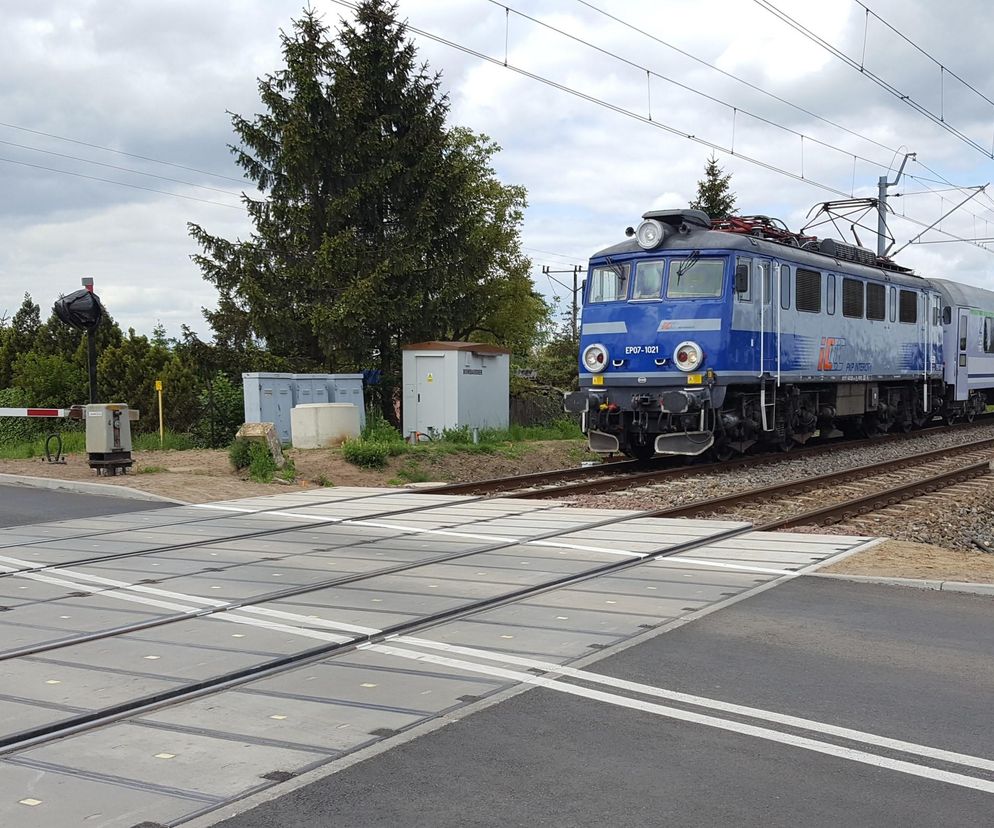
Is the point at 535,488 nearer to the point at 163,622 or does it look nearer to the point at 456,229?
the point at 163,622

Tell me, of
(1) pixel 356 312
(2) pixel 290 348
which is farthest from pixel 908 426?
(2) pixel 290 348

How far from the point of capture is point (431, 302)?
2802 cm

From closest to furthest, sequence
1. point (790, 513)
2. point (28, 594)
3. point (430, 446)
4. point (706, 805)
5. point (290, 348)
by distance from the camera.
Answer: point (706, 805) → point (28, 594) → point (790, 513) → point (430, 446) → point (290, 348)

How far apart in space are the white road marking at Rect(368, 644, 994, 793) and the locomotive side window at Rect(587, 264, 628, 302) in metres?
12.8

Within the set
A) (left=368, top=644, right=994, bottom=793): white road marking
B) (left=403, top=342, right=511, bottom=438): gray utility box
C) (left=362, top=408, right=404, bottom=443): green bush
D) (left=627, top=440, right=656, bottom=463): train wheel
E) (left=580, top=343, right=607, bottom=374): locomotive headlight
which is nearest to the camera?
(left=368, top=644, right=994, bottom=793): white road marking

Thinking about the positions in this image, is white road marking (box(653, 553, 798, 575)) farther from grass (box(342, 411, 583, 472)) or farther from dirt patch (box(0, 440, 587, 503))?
grass (box(342, 411, 583, 472))

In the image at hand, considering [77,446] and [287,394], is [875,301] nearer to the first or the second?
[287,394]

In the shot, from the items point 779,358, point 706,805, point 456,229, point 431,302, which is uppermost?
point 456,229

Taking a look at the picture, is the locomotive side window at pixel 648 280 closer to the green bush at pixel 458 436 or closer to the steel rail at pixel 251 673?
the green bush at pixel 458 436

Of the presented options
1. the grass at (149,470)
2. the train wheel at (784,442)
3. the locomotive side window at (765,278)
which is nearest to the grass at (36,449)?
the grass at (149,470)

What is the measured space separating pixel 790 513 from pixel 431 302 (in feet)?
53.0

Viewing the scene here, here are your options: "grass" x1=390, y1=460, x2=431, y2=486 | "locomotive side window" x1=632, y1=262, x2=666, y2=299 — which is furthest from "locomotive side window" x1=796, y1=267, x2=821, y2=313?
"grass" x1=390, y1=460, x2=431, y2=486

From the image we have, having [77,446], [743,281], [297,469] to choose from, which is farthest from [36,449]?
[743,281]

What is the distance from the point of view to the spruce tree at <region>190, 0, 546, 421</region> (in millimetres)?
27578
